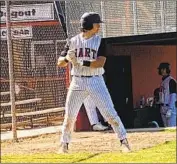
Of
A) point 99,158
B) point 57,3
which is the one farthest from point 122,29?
point 99,158

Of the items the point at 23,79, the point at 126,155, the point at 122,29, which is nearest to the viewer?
the point at 126,155

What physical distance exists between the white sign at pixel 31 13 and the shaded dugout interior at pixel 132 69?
1.31 meters

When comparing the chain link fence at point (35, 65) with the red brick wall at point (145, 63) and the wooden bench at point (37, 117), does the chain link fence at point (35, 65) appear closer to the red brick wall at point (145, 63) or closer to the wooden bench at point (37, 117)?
the wooden bench at point (37, 117)

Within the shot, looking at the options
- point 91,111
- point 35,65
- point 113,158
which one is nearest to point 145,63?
point 35,65

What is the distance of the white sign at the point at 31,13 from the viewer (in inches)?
504

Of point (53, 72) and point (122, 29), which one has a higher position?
point (122, 29)

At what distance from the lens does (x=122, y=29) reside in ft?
41.4

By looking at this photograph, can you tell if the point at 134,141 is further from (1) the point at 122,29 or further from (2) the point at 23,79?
(2) the point at 23,79

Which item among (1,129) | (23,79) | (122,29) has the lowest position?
(1,129)

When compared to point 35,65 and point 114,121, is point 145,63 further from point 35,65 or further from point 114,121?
point 114,121

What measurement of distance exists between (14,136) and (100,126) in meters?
2.11

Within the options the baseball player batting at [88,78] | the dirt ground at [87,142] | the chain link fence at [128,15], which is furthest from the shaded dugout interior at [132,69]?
the baseball player batting at [88,78]

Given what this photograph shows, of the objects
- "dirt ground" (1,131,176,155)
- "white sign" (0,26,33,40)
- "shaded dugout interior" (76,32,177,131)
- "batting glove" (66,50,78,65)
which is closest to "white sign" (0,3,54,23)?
"white sign" (0,26,33,40)

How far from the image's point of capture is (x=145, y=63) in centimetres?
1603
